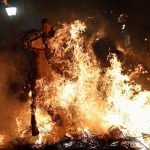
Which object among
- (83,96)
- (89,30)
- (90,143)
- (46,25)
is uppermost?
(89,30)

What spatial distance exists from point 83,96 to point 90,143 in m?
3.84

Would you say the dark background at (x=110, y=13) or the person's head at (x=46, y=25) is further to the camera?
the dark background at (x=110, y=13)

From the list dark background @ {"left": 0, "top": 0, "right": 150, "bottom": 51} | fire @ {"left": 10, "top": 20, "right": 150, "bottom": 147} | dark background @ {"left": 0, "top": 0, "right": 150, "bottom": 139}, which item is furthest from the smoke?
fire @ {"left": 10, "top": 20, "right": 150, "bottom": 147}

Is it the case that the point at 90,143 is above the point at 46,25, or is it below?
below

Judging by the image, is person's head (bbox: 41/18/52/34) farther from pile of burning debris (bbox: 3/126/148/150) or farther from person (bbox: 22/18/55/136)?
pile of burning debris (bbox: 3/126/148/150)

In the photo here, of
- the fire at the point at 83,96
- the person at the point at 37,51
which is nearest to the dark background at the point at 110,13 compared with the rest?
the fire at the point at 83,96

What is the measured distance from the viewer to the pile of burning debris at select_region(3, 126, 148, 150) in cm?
956

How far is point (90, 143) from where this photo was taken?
9938mm

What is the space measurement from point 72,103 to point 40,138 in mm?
1992

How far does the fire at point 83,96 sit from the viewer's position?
1174 cm

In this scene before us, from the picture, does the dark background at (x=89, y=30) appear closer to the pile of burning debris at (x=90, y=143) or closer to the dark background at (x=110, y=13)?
the dark background at (x=110, y=13)

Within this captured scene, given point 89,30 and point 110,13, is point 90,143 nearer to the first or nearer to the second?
point 110,13

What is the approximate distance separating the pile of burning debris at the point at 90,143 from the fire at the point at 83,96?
540 millimetres

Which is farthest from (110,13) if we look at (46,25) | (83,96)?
(46,25)
